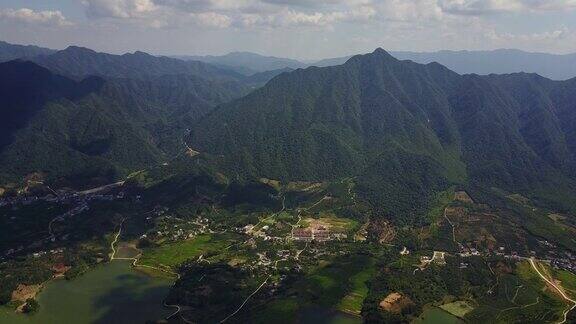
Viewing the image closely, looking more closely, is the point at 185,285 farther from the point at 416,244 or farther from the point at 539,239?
the point at 539,239

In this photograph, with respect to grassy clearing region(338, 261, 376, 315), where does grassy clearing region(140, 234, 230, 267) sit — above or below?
below

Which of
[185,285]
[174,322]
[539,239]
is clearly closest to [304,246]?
[185,285]

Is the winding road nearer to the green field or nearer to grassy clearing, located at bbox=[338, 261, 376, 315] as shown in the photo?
the green field

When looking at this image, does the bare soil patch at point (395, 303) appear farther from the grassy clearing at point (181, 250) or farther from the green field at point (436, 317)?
the grassy clearing at point (181, 250)

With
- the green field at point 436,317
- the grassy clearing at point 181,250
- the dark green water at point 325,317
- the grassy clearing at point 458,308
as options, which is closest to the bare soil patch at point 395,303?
the green field at point 436,317

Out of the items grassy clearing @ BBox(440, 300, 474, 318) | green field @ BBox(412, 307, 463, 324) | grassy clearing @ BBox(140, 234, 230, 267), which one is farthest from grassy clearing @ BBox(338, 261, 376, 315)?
grassy clearing @ BBox(140, 234, 230, 267)
